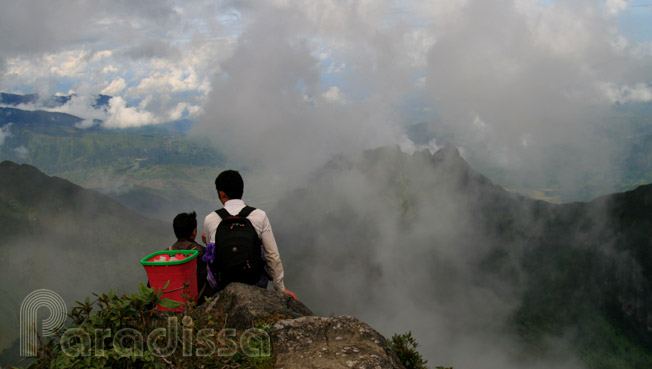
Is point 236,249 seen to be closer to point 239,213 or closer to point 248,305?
point 239,213

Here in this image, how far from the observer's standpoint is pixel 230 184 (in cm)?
818

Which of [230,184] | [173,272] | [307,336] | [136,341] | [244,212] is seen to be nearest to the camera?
[136,341]

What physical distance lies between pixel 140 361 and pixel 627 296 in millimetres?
223495

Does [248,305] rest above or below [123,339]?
above

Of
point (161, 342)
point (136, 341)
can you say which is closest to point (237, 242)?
point (161, 342)

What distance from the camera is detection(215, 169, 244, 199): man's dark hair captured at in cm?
818

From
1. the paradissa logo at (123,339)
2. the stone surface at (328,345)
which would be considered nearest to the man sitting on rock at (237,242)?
the stone surface at (328,345)

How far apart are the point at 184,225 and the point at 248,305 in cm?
307

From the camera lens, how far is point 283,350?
6.11 metres

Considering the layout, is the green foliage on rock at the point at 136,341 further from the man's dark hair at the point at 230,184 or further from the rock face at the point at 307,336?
the man's dark hair at the point at 230,184

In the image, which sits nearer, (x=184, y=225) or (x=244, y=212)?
(x=244, y=212)

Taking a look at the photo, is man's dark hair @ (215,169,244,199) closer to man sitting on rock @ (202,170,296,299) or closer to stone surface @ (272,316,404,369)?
man sitting on rock @ (202,170,296,299)

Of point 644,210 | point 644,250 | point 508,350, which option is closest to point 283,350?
point 508,350

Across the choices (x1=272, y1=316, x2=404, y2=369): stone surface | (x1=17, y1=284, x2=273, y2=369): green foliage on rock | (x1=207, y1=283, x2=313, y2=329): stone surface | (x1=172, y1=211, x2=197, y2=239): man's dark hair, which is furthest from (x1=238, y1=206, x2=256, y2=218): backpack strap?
(x1=17, y1=284, x2=273, y2=369): green foliage on rock
